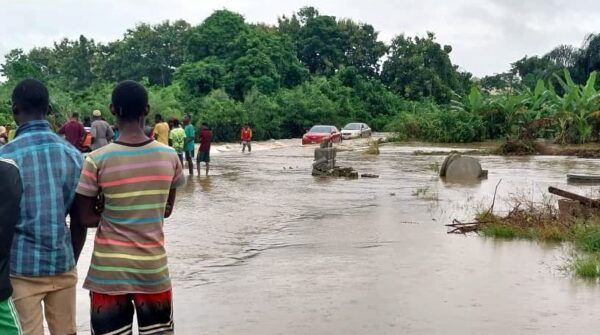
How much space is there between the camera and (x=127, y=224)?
3.66 metres

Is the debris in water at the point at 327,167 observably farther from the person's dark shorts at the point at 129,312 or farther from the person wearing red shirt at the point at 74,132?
the person's dark shorts at the point at 129,312

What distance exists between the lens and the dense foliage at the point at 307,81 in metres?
36.9

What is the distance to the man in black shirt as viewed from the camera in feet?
9.68

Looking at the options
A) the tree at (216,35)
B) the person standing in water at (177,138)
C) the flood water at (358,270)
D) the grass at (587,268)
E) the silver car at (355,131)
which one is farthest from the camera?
the tree at (216,35)

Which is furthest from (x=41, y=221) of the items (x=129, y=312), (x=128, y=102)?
(x=128, y=102)

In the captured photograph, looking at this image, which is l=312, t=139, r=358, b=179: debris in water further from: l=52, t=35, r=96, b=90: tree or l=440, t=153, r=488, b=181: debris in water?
l=52, t=35, r=96, b=90: tree

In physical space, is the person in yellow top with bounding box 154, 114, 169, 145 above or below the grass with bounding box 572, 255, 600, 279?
above

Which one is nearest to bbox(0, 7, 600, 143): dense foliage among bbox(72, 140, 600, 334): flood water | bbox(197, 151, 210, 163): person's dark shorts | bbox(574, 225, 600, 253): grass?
bbox(197, 151, 210, 163): person's dark shorts

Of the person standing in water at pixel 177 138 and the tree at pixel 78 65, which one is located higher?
the tree at pixel 78 65

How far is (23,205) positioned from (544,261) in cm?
627

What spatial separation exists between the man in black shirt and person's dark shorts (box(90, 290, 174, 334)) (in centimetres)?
62

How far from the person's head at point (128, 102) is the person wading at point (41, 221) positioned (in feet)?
1.14

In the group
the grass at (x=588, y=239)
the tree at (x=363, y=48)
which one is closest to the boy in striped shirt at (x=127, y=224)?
the grass at (x=588, y=239)

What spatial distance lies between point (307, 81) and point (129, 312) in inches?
2023
